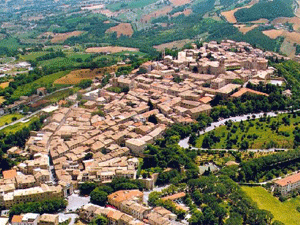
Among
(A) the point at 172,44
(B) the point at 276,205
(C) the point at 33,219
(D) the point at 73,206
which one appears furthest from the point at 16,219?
(A) the point at 172,44

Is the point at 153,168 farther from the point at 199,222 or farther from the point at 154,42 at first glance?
the point at 154,42

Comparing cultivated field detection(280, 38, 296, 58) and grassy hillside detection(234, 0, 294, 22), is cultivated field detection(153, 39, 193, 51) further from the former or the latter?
cultivated field detection(280, 38, 296, 58)

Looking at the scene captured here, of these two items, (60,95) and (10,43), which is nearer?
(60,95)

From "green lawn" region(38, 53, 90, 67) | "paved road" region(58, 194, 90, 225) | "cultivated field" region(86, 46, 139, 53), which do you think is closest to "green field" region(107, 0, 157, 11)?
"cultivated field" region(86, 46, 139, 53)

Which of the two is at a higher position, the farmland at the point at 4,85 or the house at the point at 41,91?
the house at the point at 41,91

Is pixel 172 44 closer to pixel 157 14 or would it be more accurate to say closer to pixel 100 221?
pixel 157 14

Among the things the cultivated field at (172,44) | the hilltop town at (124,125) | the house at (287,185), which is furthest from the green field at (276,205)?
the cultivated field at (172,44)

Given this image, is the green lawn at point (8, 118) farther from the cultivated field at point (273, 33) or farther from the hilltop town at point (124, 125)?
the cultivated field at point (273, 33)
